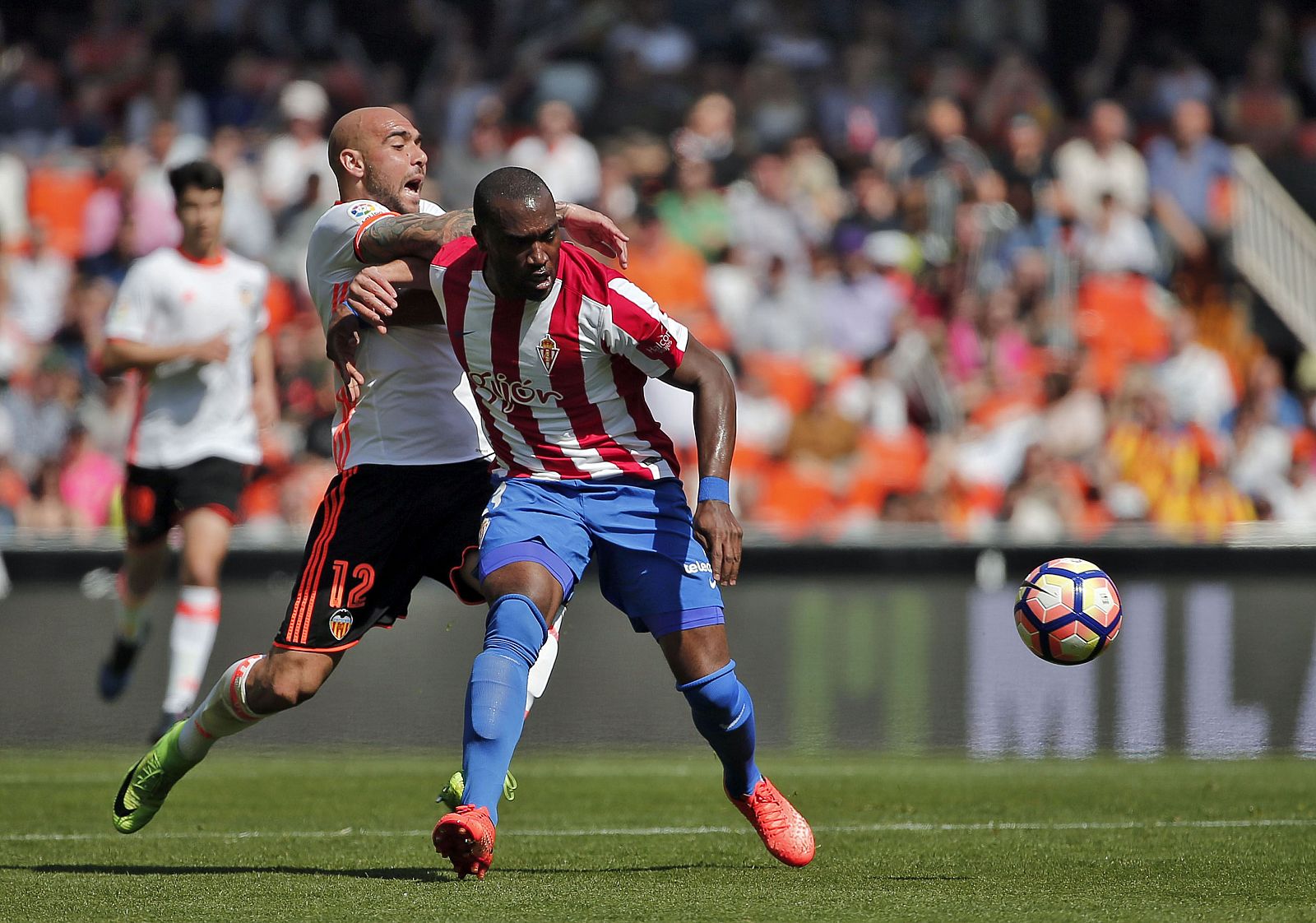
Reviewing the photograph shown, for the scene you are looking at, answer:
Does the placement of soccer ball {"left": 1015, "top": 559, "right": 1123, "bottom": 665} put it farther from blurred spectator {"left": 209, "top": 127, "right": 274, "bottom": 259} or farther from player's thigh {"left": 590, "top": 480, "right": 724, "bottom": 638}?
blurred spectator {"left": 209, "top": 127, "right": 274, "bottom": 259}

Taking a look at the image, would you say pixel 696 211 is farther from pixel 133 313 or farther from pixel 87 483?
pixel 133 313

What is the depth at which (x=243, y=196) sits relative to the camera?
672 inches

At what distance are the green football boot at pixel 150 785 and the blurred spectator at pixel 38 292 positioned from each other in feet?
36.5

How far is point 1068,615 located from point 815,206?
11.5 metres

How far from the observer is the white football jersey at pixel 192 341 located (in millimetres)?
8766

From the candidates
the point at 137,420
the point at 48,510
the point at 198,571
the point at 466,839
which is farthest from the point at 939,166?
the point at 466,839

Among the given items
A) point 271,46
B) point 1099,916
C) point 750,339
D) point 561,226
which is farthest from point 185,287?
point 271,46

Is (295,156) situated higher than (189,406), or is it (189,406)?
(295,156)

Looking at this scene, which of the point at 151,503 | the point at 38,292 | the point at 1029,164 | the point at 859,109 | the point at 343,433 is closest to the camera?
the point at 343,433

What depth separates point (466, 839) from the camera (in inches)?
185

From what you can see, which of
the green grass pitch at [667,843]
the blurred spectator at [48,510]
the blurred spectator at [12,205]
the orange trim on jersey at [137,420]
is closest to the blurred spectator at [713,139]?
the blurred spectator at [12,205]

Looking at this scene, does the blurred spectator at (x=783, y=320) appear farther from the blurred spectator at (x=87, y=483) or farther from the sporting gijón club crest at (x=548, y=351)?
the sporting gijón club crest at (x=548, y=351)

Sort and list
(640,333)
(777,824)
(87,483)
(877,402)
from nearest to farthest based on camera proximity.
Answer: (640,333)
(777,824)
(87,483)
(877,402)

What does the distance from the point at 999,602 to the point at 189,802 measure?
5630 millimetres
